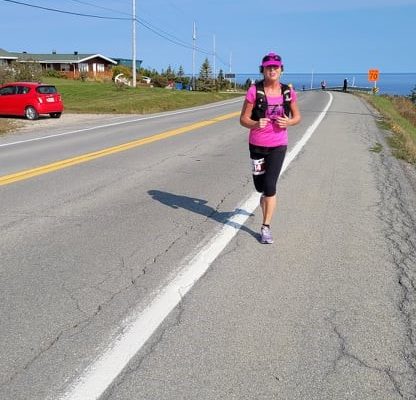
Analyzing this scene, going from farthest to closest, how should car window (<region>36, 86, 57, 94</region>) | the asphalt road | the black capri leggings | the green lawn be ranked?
the green lawn → car window (<region>36, 86, 57, 94</region>) → the black capri leggings → the asphalt road

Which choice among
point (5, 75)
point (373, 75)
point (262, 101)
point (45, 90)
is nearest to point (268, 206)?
point (262, 101)

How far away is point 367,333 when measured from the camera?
362 centimetres

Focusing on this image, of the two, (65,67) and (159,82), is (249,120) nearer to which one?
(159,82)

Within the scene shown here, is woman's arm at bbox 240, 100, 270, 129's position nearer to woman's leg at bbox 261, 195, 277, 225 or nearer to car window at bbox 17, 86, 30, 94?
woman's leg at bbox 261, 195, 277, 225

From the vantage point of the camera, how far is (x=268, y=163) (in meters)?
5.46

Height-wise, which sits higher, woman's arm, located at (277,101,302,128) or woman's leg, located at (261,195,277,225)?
woman's arm, located at (277,101,302,128)

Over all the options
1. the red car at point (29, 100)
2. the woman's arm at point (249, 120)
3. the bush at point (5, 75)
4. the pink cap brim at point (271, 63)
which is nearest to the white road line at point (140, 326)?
the woman's arm at point (249, 120)

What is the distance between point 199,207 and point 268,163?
1.76 m

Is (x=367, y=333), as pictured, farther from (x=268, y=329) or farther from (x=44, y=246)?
(x=44, y=246)

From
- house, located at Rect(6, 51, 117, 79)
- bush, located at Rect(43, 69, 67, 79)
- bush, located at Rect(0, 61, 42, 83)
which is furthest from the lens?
house, located at Rect(6, 51, 117, 79)

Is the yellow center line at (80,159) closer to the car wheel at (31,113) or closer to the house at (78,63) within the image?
the car wheel at (31,113)

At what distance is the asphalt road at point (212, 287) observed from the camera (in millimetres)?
3086

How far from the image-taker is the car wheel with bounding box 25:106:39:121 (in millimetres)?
22802

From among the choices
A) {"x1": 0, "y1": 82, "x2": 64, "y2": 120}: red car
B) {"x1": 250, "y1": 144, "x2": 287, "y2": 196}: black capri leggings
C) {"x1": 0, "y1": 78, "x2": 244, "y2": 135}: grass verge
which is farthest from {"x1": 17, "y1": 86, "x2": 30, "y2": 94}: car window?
{"x1": 250, "y1": 144, "x2": 287, "y2": 196}: black capri leggings
